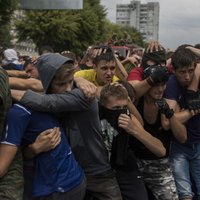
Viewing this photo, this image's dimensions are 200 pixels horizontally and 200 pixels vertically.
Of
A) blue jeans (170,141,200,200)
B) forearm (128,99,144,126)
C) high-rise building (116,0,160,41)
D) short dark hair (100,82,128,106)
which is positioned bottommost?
blue jeans (170,141,200,200)

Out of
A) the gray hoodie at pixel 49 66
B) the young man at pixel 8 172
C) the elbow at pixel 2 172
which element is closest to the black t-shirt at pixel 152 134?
the gray hoodie at pixel 49 66

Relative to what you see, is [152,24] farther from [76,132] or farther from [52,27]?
[76,132]

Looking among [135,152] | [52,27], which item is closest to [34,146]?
[135,152]

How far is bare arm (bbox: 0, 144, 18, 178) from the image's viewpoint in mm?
2488

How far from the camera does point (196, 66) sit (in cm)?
380

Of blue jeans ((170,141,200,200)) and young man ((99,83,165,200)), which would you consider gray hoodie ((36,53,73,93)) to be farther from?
blue jeans ((170,141,200,200))

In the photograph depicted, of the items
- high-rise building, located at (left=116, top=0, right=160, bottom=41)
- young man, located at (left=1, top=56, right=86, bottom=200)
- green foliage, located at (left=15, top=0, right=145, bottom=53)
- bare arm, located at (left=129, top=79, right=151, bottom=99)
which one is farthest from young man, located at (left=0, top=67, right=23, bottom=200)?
high-rise building, located at (left=116, top=0, right=160, bottom=41)

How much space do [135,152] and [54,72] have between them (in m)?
1.19

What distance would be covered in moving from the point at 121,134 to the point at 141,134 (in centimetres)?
15

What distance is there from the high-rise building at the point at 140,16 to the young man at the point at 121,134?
171m

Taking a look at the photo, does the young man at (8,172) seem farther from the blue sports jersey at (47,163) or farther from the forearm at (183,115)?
the forearm at (183,115)

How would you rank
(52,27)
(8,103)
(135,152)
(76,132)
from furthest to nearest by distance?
1. (52,27)
2. (135,152)
3. (76,132)
4. (8,103)

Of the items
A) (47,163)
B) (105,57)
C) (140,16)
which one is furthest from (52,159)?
(140,16)

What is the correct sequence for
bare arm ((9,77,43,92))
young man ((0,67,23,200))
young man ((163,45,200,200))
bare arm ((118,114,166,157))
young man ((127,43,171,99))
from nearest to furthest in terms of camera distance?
young man ((0,67,23,200))
bare arm ((118,114,166,157))
bare arm ((9,77,43,92))
young man ((127,43,171,99))
young man ((163,45,200,200))
